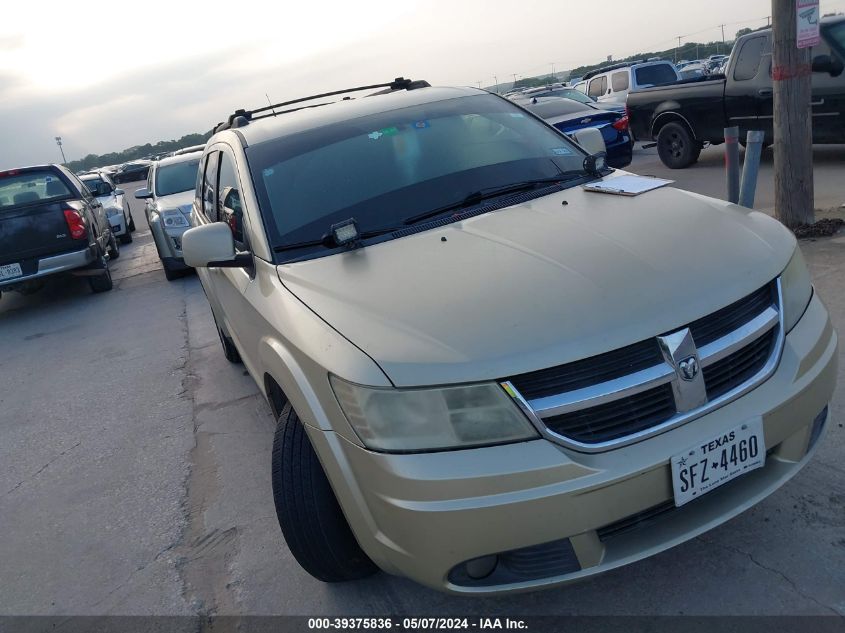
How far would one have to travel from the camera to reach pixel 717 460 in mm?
2166

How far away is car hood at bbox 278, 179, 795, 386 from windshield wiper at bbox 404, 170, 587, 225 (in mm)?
147

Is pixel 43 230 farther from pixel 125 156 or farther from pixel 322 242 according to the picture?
pixel 125 156

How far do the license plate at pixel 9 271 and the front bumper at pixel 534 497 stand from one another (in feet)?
26.0

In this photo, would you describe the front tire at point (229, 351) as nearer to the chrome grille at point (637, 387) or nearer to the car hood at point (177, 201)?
the chrome grille at point (637, 387)

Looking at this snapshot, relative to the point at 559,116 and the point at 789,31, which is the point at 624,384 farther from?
the point at 559,116

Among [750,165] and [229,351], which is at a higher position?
[750,165]

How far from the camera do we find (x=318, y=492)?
8.45 ft

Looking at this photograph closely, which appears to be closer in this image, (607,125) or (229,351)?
(229,351)

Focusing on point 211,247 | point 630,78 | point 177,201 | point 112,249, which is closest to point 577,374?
point 211,247

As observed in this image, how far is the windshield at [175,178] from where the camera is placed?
35.2 feet

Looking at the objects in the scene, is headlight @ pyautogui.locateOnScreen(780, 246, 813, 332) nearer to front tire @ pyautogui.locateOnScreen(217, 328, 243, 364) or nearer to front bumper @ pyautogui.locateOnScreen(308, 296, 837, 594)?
front bumper @ pyautogui.locateOnScreen(308, 296, 837, 594)

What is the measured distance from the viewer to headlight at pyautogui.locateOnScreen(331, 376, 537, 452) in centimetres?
206

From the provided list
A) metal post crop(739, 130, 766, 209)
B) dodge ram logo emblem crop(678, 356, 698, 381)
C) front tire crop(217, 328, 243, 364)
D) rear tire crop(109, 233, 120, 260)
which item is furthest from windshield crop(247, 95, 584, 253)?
rear tire crop(109, 233, 120, 260)

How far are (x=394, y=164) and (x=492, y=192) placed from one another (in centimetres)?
48
